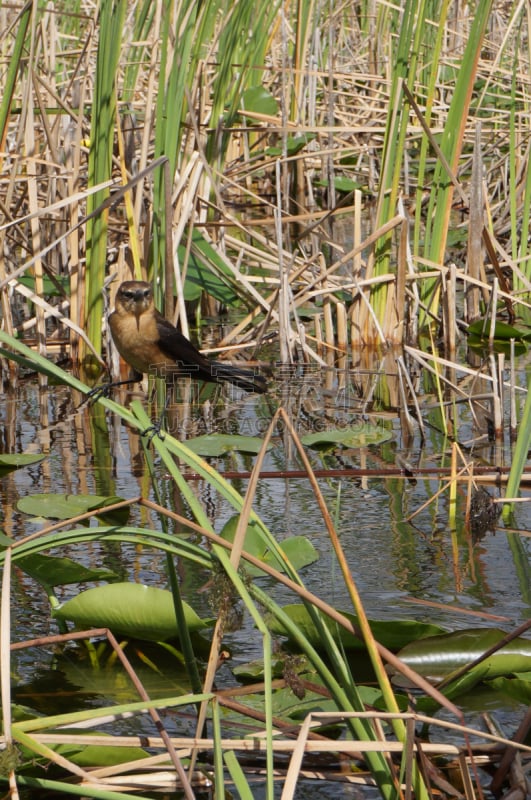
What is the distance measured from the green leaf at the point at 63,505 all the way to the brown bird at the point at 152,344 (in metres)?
0.71

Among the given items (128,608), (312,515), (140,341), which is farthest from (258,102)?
(128,608)

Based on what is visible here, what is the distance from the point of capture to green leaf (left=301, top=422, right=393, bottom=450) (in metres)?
3.96

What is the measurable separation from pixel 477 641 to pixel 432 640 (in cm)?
9

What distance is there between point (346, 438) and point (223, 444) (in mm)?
468

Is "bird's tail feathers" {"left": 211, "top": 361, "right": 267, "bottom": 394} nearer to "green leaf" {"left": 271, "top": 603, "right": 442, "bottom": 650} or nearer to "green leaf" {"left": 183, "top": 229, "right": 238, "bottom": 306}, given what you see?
"green leaf" {"left": 183, "top": 229, "right": 238, "bottom": 306}

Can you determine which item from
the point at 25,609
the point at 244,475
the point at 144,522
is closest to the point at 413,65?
the point at 244,475

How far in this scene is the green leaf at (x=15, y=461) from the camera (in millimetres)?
3744

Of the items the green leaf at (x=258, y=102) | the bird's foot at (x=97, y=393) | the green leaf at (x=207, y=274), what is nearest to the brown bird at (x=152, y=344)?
the bird's foot at (x=97, y=393)

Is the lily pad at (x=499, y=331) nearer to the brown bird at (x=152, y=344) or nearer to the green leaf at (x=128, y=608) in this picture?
the brown bird at (x=152, y=344)

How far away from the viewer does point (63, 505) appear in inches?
126

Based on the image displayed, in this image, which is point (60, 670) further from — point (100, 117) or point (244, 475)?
point (100, 117)

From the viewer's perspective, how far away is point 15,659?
242 centimetres

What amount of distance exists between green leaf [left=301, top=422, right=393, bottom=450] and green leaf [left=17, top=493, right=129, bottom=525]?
909mm

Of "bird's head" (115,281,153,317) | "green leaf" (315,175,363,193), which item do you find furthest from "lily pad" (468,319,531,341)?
"green leaf" (315,175,363,193)
